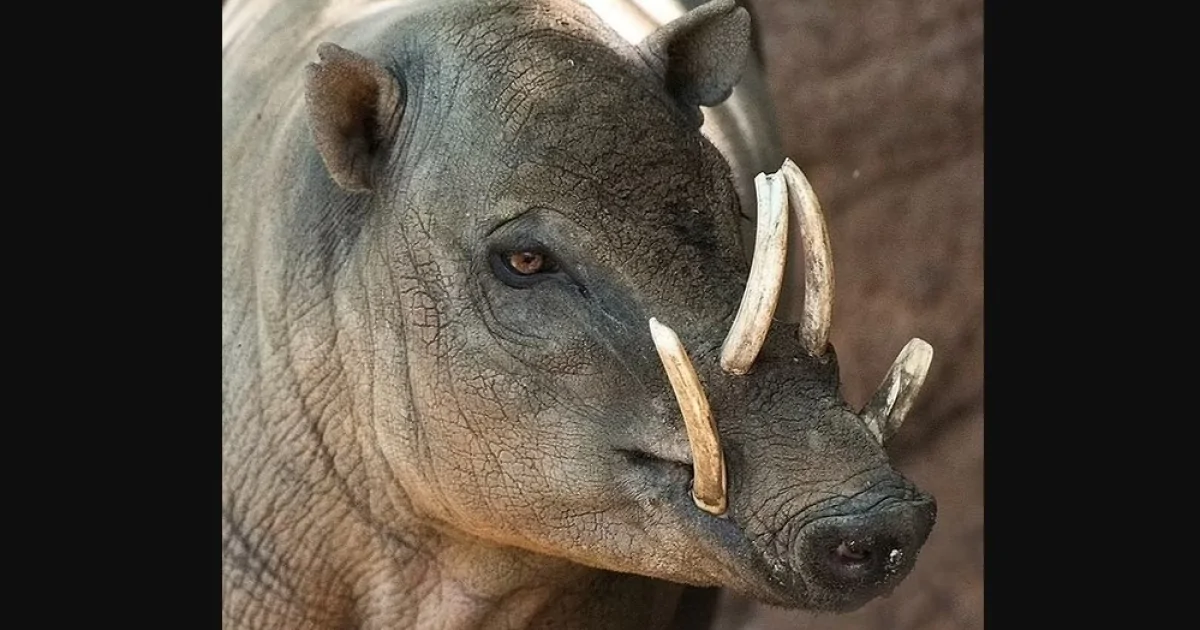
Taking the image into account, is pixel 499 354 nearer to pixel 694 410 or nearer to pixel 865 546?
pixel 694 410

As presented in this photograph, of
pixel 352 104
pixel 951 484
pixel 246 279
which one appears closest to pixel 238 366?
pixel 246 279

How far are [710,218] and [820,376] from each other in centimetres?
31

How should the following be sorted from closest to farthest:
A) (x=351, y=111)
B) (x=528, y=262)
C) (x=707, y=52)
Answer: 1. (x=528, y=262)
2. (x=351, y=111)
3. (x=707, y=52)

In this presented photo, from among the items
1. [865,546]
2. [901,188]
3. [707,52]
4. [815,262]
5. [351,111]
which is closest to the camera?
[865,546]

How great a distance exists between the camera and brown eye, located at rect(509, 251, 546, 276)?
3.05 meters

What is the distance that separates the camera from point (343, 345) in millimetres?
3369

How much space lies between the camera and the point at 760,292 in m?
2.80

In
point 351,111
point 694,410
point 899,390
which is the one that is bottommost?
point 899,390

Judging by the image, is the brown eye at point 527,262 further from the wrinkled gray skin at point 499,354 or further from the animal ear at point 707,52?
the animal ear at point 707,52

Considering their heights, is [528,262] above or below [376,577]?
above

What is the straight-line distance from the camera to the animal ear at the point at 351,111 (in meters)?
3.15

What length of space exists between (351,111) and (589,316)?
55cm

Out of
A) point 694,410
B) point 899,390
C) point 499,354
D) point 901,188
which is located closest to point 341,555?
point 499,354

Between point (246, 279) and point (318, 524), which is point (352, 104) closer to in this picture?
point (246, 279)
